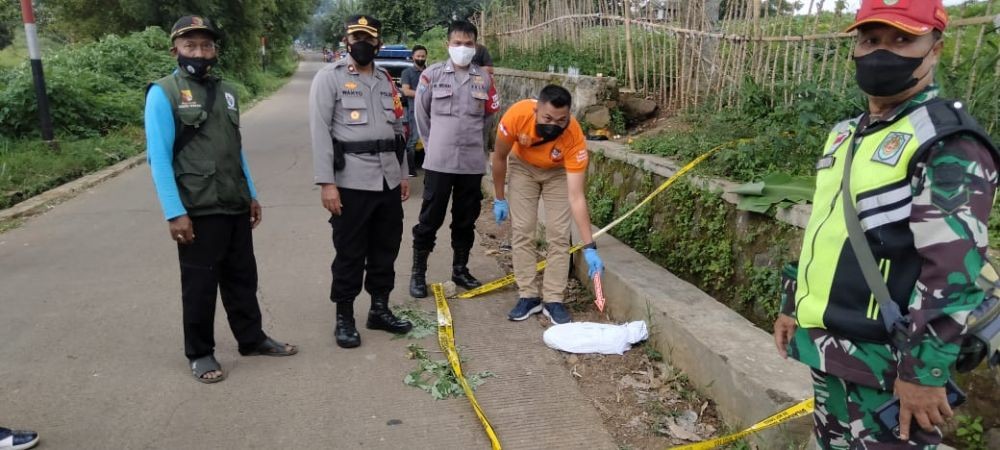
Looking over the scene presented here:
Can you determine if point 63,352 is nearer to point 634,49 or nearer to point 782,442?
point 782,442

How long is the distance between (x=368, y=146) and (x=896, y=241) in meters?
2.91

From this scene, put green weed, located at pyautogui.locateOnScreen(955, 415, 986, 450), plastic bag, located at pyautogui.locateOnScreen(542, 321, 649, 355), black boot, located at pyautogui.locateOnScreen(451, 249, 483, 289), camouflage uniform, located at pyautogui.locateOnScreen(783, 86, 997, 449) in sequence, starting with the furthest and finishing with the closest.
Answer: black boot, located at pyautogui.locateOnScreen(451, 249, 483, 289) → plastic bag, located at pyautogui.locateOnScreen(542, 321, 649, 355) → green weed, located at pyautogui.locateOnScreen(955, 415, 986, 450) → camouflage uniform, located at pyautogui.locateOnScreen(783, 86, 997, 449)

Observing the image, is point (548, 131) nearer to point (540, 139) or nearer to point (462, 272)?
point (540, 139)

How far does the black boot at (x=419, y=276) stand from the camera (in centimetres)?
501

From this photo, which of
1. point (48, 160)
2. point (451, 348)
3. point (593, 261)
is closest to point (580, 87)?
point (593, 261)

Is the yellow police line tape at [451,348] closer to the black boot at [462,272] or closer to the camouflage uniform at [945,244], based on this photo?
the black boot at [462,272]

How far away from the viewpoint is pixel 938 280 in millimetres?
1535

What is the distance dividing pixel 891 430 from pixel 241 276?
326cm

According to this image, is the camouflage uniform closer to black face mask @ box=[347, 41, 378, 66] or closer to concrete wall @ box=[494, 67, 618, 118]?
black face mask @ box=[347, 41, 378, 66]

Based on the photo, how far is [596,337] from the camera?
4.05m

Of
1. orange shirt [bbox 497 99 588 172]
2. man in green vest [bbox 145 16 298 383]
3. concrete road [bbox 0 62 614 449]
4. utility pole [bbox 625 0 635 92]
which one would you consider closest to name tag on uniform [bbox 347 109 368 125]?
man in green vest [bbox 145 16 298 383]

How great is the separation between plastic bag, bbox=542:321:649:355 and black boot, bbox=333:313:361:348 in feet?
3.86

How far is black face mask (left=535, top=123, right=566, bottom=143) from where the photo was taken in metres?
4.13

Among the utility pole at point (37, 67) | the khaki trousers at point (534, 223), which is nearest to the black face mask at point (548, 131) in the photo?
the khaki trousers at point (534, 223)
